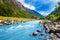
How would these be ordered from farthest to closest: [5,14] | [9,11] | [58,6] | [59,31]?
[9,11], [5,14], [58,6], [59,31]

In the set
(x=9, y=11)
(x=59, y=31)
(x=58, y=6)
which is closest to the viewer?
(x=59, y=31)

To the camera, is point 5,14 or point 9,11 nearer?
point 5,14

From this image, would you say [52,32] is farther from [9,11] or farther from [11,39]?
[9,11]

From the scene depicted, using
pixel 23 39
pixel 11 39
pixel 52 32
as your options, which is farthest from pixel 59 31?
pixel 11 39

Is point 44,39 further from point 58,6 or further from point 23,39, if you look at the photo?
point 58,6

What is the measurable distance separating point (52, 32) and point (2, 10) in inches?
3073

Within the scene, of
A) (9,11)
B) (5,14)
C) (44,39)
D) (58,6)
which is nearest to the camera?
(44,39)

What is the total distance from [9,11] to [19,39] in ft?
277

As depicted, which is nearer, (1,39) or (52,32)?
(1,39)

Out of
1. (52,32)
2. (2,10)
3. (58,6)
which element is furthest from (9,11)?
(52,32)

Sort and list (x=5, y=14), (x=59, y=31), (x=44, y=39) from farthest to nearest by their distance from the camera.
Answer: (x=5, y=14) < (x=59, y=31) < (x=44, y=39)

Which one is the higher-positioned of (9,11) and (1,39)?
(9,11)

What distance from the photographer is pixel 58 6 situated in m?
71.2

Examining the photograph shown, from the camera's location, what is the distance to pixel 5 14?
335 ft
